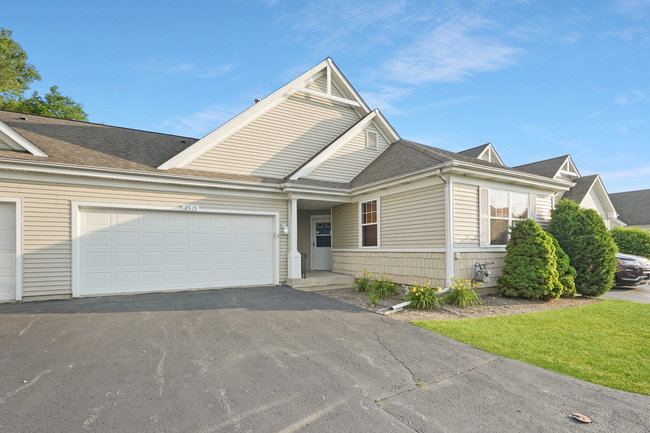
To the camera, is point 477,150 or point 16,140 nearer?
point 16,140

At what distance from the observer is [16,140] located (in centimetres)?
793

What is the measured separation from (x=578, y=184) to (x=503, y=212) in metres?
15.6

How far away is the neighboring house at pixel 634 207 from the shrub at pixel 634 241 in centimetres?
1314

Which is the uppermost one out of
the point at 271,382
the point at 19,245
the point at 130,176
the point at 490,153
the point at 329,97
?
the point at 329,97

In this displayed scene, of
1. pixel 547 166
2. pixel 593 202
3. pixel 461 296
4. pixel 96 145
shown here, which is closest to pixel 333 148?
A: pixel 461 296

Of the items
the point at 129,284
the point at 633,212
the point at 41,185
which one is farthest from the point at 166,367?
the point at 633,212

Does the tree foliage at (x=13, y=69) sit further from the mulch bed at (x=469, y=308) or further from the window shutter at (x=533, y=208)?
the window shutter at (x=533, y=208)

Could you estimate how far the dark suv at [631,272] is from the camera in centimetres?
1159

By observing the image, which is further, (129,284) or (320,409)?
(129,284)

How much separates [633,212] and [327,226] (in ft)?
97.3

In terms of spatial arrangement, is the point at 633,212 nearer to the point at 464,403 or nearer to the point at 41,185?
the point at 464,403

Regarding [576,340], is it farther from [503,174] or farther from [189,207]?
A: [189,207]

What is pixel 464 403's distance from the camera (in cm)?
330

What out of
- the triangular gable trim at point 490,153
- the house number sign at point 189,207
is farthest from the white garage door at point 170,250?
the triangular gable trim at point 490,153
